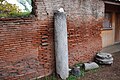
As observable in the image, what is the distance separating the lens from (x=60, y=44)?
6336mm

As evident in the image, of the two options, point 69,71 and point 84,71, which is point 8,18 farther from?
point 84,71

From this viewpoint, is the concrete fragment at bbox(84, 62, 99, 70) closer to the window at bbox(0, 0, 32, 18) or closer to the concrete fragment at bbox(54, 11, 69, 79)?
the concrete fragment at bbox(54, 11, 69, 79)

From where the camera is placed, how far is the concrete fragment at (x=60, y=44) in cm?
631

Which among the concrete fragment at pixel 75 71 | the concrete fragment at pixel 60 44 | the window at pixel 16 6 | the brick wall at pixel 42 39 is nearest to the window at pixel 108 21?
the brick wall at pixel 42 39

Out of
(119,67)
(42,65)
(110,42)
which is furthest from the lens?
(110,42)

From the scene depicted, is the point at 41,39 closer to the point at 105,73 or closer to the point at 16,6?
the point at 16,6

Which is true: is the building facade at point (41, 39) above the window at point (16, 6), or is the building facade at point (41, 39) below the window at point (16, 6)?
below

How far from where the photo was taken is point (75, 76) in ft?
22.0

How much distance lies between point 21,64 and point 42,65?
2.68 ft

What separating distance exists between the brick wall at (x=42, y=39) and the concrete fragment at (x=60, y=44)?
0.21 meters

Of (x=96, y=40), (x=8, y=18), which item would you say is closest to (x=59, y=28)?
(x=8, y=18)

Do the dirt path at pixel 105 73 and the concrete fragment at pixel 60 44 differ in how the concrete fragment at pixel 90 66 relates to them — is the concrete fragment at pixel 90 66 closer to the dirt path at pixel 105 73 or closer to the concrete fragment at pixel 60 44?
the dirt path at pixel 105 73

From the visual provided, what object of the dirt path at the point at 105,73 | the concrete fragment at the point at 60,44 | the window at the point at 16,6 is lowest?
the dirt path at the point at 105,73

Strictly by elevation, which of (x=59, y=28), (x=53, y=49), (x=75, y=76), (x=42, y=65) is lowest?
(x=75, y=76)
